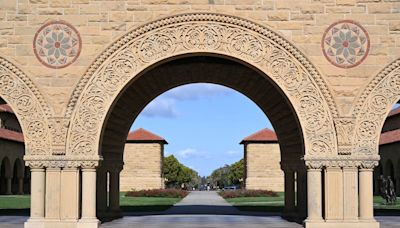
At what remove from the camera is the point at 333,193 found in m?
15.3

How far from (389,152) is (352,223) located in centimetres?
3161

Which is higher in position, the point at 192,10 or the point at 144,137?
the point at 192,10

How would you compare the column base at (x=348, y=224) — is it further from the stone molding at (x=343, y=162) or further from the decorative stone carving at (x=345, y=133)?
the decorative stone carving at (x=345, y=133)

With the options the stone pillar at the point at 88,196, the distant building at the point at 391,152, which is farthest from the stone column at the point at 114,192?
the distant building at the point at 391,152

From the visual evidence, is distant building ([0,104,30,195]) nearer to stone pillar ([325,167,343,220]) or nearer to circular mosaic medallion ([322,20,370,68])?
circular mosaic medallion ([322,20,370,68])

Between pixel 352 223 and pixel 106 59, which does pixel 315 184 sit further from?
pixel 106 59

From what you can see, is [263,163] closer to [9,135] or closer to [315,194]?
[9,135]

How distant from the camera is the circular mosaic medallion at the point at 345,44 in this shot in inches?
608

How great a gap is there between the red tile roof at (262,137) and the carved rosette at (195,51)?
122 ft

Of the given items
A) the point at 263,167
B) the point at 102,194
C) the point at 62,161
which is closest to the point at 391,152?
the point at 263,167

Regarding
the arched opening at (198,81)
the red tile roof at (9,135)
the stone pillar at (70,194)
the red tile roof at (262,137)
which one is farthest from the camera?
the red tile roof at (262,137)

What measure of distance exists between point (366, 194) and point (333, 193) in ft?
2.49

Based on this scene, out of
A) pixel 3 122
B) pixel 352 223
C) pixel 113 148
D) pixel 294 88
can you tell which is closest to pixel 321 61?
pixel 294 88

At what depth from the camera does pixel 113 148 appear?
65.4ft
